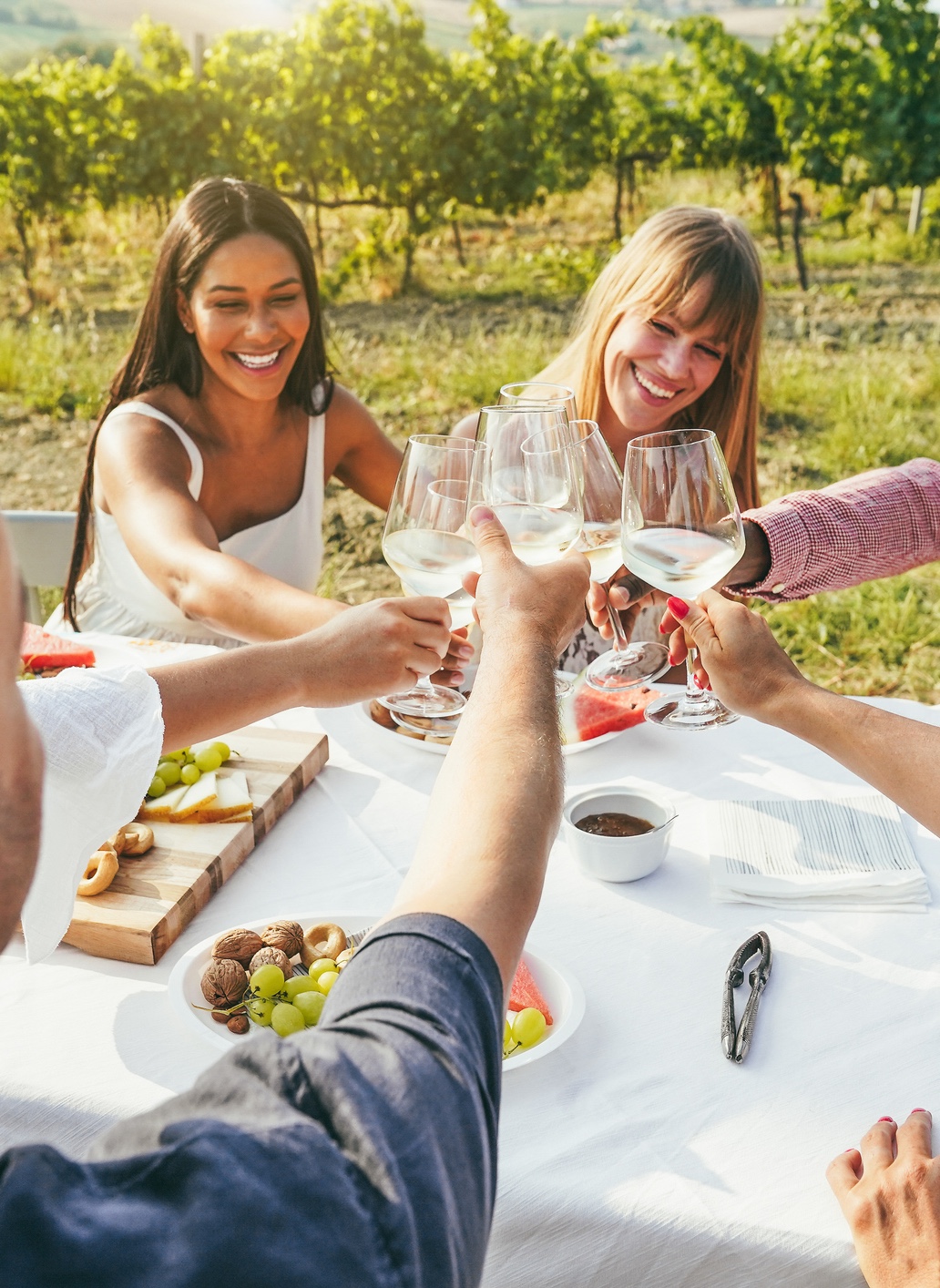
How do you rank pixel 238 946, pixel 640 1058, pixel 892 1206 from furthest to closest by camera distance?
pixel 238 946 → pixel 640 1058 → pixel 892 1206

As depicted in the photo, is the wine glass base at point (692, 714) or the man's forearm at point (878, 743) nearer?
the man's forearm at point (878, 743)

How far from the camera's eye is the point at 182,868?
1.45 metres

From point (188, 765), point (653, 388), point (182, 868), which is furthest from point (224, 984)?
point (653, 388)

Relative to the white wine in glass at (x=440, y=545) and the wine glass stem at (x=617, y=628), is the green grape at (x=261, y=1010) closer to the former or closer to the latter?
the white wine in glass at (x=440, y=545)

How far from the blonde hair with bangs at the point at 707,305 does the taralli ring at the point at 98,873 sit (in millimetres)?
1588

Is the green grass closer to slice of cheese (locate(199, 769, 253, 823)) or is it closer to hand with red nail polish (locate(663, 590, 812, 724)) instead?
hand with red nail polish (locate(663, 590, 812, 724))

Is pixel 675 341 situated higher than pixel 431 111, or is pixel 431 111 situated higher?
pixel 431 111

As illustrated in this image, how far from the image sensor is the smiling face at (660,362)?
2391mm

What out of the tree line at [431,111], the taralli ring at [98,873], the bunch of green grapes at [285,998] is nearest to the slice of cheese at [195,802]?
the taralli ring at [98,873]

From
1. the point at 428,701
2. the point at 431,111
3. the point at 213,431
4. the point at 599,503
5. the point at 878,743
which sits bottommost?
the point at 428,701

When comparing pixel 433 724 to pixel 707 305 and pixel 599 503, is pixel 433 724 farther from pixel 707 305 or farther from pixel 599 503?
pixel 707 305

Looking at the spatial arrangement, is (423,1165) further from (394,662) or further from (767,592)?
(767,592)

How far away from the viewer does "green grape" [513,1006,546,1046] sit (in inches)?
46.7

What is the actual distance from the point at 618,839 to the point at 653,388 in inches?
51.1
